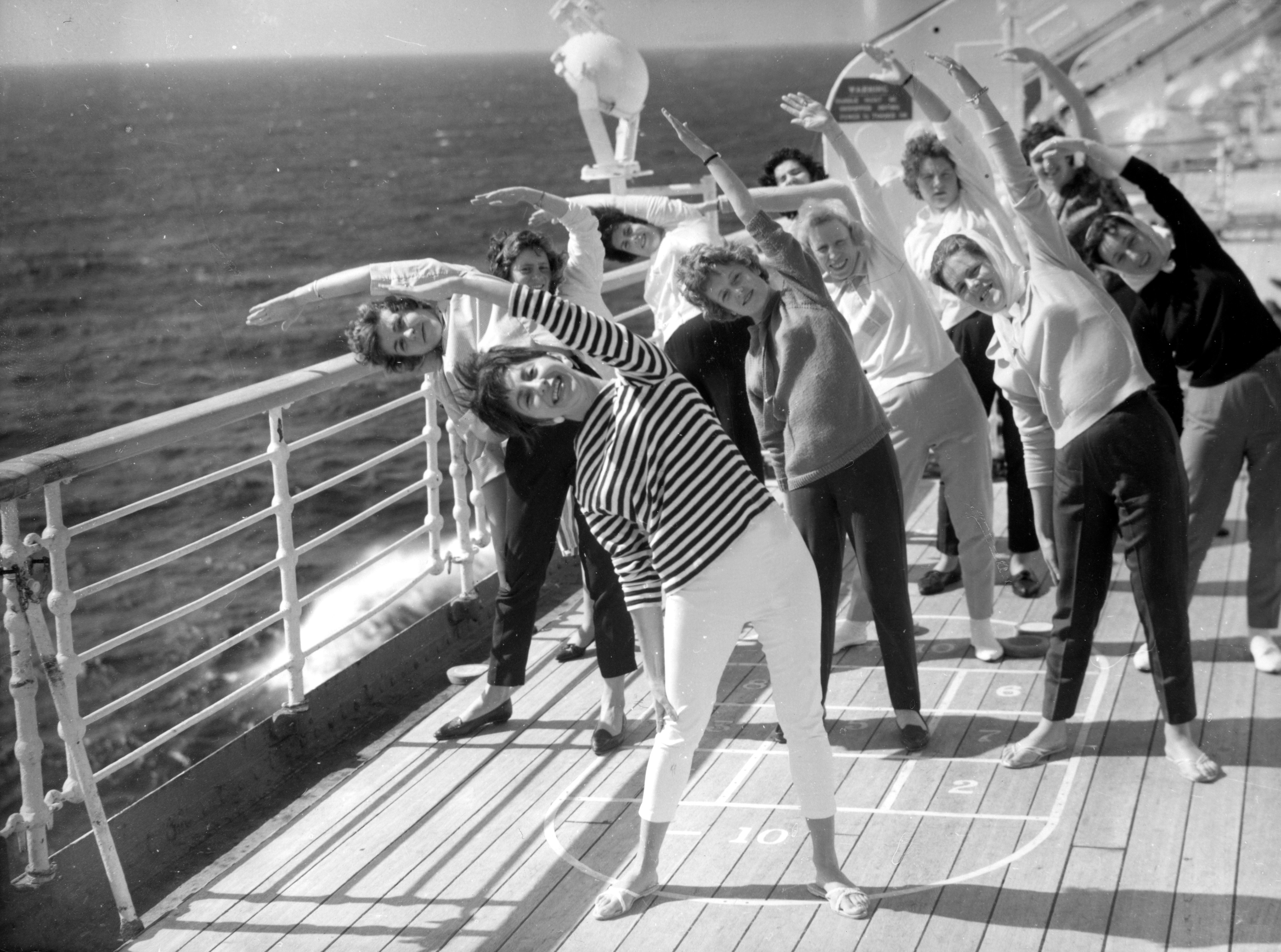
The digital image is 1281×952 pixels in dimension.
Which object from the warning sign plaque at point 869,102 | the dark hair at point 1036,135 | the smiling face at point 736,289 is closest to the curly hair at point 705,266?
the smiling face at point 736,289

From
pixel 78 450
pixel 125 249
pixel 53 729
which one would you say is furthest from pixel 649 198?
pixel 125 249

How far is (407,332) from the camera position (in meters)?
2.95

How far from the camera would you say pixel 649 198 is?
3938 millimetres

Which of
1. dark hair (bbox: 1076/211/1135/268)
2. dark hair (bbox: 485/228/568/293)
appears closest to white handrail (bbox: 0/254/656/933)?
dark hair (bbox: 485/228/568/293)

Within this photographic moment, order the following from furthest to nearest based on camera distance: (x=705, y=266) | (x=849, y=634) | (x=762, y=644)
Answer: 1. (x=849, y=634)
2. (x=705, y=266)
3. (x=762, y=644)

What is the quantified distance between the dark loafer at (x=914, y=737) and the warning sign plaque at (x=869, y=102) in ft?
12.0

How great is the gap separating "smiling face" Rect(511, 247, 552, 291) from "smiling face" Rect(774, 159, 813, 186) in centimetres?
106

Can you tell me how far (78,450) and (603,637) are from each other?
1397 mm

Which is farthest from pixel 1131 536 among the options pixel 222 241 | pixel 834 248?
pixel 222 241

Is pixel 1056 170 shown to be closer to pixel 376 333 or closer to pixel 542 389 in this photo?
pixel 376 333

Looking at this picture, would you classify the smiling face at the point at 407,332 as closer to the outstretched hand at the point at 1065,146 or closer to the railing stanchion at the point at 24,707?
the railing stanchion at the point at 24,707

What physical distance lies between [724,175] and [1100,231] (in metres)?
1.02

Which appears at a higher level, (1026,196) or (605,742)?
(1026,196)

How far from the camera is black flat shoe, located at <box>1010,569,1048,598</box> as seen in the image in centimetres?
430
